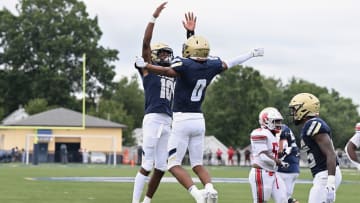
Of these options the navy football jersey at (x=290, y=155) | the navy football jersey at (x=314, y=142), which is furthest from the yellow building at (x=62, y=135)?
the navy football jersey at (x=314, y=142)

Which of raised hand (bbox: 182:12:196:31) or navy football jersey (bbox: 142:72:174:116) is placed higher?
raised hand (bbox: 182:12:196:31)

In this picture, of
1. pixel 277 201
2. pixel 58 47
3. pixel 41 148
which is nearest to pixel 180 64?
pixel 277 201

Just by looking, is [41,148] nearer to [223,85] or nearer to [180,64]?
[223,85]

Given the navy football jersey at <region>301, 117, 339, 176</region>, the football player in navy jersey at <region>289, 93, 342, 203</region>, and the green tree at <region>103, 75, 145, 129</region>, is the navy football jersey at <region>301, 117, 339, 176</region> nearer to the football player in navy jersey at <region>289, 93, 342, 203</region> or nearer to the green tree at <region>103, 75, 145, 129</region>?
the football player in navy jersey at <region>289, 93, 342, 203</region>

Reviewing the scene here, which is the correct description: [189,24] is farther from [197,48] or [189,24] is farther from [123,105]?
[123,105]

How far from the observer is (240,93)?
258 feet

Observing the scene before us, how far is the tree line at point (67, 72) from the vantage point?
77.1 m

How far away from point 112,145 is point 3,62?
19.4 metres

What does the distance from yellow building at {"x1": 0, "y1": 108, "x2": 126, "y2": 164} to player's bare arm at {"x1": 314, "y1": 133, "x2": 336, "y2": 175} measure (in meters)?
50.0

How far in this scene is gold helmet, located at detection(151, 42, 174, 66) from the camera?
11414mm

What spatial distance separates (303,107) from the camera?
9867 millimetres

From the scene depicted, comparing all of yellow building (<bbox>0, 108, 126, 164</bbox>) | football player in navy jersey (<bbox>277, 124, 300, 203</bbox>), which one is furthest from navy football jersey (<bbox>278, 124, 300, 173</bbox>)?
yellow building (<bbox>0, 108, 126, 164</bbox>)

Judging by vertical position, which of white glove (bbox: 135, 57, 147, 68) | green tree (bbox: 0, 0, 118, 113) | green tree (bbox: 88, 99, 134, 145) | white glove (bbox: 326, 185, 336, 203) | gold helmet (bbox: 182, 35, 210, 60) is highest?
green tree (bbox: 0, 0, 118, 113)

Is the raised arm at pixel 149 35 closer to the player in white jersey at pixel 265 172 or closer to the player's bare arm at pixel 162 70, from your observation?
the player's bare arm at pixel 162 70
